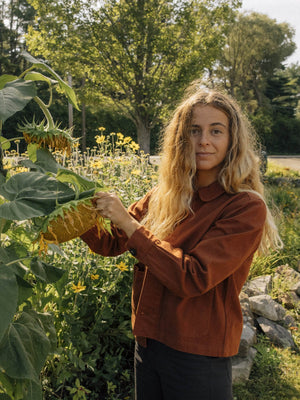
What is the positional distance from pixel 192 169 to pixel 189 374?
0.75 metres

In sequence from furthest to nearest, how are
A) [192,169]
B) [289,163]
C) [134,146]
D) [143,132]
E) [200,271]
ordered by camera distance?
1. [289,163]
2. [143,132]
3. [134,146]
4. [192,169]
5. [200,271]

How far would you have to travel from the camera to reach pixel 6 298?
0.84 m

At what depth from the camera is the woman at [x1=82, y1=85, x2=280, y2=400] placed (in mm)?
1267

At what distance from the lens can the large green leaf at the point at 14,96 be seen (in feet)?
2.64

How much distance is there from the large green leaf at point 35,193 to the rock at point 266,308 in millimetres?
2876

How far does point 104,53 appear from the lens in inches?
405

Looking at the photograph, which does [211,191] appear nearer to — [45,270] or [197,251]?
[197,251]

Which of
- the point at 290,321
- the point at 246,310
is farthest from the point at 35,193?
the point at 290,321

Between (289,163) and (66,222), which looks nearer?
(66,222)

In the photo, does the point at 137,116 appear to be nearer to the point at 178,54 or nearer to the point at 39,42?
the point at 178,54

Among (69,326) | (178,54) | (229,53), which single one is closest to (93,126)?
(178,54)

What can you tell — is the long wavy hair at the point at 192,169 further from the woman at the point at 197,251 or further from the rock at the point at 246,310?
the rock at the point at 246,310

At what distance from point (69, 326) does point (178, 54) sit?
9372 mm

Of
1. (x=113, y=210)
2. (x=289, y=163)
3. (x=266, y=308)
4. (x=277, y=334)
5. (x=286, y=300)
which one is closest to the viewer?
(x=113, y=210)
